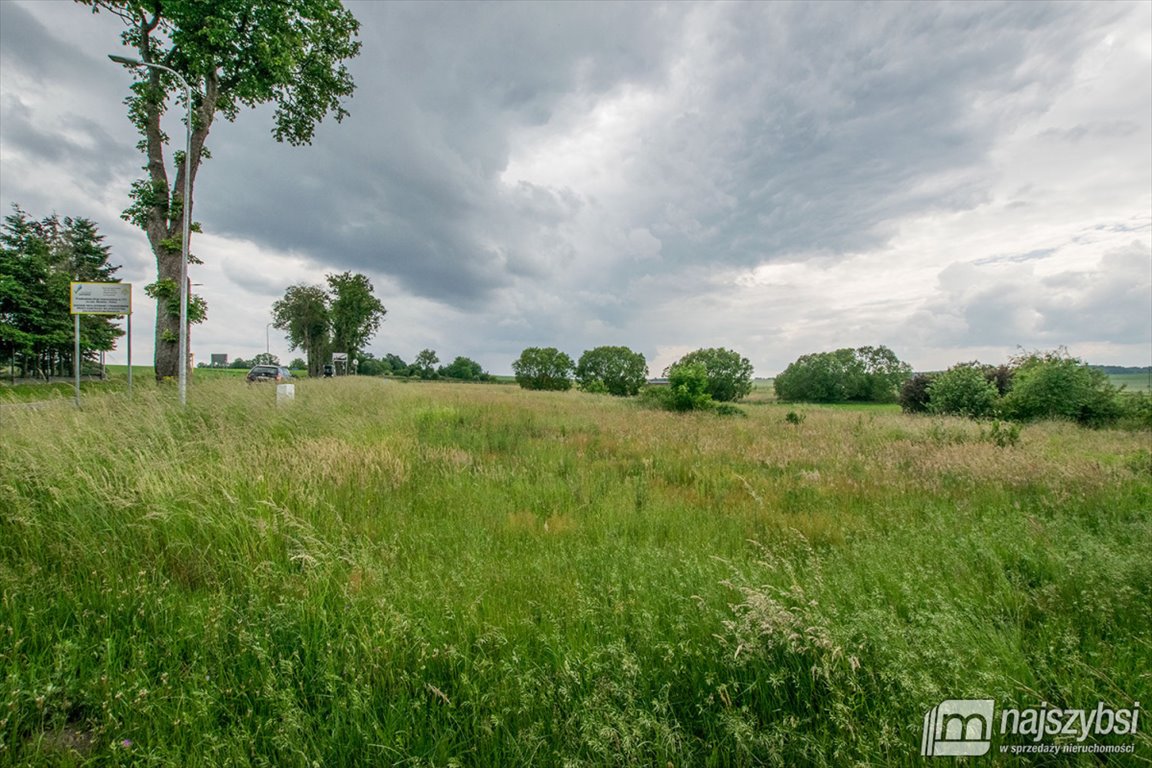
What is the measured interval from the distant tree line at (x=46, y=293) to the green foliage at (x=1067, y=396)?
50.0 meters

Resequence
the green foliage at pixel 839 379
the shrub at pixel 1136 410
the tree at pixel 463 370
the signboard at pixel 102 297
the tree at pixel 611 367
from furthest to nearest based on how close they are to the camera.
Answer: the tree at pixel 463 370 → the tree at pixel 611 367 → the green foliage at pixel 839 379 → the shrub at pixel 1136 410 → the signboard at pixel 102 297

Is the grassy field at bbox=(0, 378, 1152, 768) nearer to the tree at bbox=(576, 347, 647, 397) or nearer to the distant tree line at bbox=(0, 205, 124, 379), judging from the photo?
the distant tree line at bbox=(0, 205, 124, 379)

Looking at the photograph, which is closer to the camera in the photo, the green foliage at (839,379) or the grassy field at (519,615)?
the grassy field at (519,615)

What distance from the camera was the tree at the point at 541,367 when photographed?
76125 millimetres

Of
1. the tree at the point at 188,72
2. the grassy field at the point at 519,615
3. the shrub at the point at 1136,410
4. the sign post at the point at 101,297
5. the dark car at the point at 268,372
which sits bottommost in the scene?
the grassy field at the point at 519,615

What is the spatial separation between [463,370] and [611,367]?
46.8 meters

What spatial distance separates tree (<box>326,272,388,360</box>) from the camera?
45219mm

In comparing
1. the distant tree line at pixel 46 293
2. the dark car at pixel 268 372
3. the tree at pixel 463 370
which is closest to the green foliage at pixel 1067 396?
the dark car at pixel 268 372

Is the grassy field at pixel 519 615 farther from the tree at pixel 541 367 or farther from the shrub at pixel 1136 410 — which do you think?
the tree at pixel 541 367

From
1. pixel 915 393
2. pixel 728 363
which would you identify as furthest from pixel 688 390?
pixel 728 363

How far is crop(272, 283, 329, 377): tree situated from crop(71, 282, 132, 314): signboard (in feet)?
132

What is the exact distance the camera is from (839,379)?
6325cm

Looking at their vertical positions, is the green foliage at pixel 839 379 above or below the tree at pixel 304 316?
below

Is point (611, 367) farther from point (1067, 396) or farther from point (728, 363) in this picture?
point (1067, 396)
